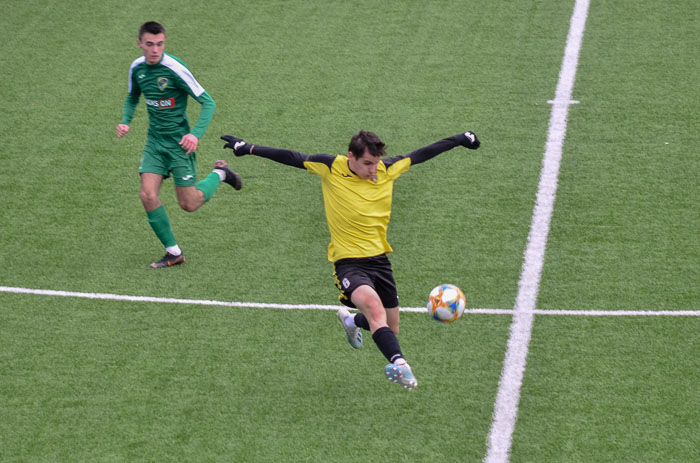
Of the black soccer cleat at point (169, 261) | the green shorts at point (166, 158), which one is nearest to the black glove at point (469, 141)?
the green shorts at point (166, 158)

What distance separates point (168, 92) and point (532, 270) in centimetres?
368

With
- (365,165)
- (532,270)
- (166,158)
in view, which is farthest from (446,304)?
(166,158)

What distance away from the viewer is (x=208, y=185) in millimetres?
9148

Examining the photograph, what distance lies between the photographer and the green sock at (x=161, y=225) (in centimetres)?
888

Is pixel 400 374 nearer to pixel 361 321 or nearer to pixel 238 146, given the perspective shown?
pixel 361 321

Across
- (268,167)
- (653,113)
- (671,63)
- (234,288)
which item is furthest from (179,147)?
(671,63)

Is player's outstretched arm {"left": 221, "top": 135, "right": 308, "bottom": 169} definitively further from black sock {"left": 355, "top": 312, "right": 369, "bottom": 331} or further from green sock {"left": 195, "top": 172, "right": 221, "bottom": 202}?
green sock {"left": 195, "top": 172, "right": 221, "bottom": 202}

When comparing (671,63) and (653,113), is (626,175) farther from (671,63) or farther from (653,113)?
(671,63)

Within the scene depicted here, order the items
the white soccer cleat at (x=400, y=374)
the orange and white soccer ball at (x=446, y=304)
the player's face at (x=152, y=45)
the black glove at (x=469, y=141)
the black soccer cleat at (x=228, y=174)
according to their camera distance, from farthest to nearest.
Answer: the black soccer cleat at (x=228, y=174), the player's face at (x=152, y=45), the black glove at (x=469, y=141), the orange and white soccer ball at (x=446, y=304), the white soccer cleat at (x=400, y=374)

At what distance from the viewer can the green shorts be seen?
8883mm

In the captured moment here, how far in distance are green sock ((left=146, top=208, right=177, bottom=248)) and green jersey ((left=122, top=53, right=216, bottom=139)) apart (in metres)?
0.73

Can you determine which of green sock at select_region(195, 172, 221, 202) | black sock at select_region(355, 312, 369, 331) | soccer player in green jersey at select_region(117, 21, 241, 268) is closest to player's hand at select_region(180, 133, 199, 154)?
soccer player in green jersey at select_region(117, 21, 241, 268)

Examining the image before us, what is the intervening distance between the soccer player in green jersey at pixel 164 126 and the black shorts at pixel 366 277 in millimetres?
2207

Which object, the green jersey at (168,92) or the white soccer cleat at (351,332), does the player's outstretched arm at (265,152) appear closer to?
the white soccer cleat at (351,332)
